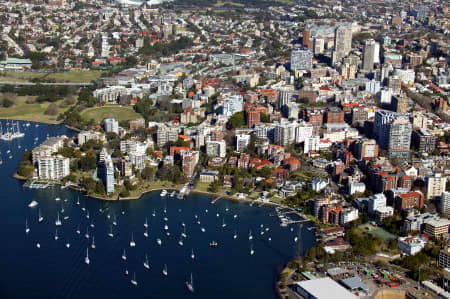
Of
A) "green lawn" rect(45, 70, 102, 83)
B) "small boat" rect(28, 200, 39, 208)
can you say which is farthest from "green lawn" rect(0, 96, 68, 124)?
"small boat" rect(28, 200, 39, 208)

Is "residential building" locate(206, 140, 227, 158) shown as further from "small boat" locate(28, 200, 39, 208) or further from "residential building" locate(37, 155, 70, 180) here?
"small boat" locate(28, 200, 39, 208)

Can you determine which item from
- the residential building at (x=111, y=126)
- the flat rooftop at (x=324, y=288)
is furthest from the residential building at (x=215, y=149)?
the flat rooftop at (x=324, y=288)

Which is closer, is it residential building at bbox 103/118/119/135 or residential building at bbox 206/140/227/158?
residential building at bbox 206/140/227/158

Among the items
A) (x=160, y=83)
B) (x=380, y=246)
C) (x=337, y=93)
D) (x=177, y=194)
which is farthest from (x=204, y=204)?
(x=160, y=83)

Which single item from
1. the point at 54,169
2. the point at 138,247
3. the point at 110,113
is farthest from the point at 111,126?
the point at 138,247

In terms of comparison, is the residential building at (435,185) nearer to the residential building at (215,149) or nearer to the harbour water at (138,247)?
the harbour water at (138,247)

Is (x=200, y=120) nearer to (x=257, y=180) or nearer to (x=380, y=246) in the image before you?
(x=257, y=180)
